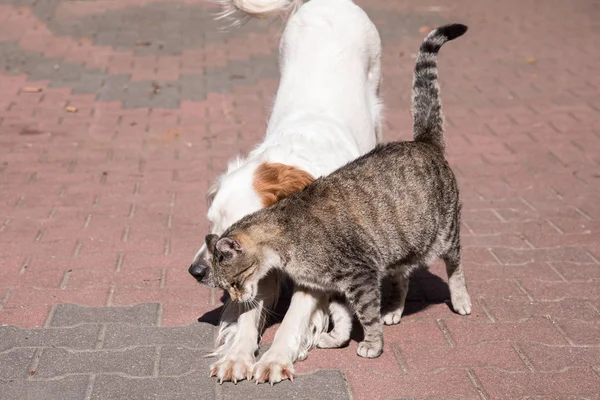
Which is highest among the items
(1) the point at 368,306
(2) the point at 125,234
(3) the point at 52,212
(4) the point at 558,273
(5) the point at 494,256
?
(1) the point at 368,306

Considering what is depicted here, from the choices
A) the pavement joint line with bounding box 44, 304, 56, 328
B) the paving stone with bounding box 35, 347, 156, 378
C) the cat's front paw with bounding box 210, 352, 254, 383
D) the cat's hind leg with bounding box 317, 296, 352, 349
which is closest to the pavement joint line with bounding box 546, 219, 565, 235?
the cat's hind leg with bounding box 317, 296, 352, 349

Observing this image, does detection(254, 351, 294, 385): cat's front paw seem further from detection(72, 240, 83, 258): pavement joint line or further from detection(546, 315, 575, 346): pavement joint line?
detection(72, 240, 83, 258): pavement joint line

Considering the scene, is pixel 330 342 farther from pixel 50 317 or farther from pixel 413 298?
pixel 50 317

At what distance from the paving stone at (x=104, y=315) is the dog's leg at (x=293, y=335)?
0.79 metres

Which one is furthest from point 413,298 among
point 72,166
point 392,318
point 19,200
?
point 72,166

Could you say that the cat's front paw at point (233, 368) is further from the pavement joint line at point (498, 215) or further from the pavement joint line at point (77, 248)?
the pavement joint line at point (498, 215)

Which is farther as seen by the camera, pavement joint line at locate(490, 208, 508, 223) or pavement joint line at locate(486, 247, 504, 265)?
pavement joint line at locate(490, 208, 508, 223)

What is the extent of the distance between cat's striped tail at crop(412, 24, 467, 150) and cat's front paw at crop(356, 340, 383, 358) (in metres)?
1.34

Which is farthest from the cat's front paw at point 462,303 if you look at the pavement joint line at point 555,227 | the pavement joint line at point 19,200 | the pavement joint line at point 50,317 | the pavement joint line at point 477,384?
the pavement joint line at point 19,200

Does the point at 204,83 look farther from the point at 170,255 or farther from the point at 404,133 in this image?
the point at 170,255

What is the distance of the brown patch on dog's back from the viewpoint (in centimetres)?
446

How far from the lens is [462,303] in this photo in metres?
4.86

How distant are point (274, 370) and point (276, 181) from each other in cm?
99

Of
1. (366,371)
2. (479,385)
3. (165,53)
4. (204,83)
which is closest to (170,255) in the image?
(366,371)
